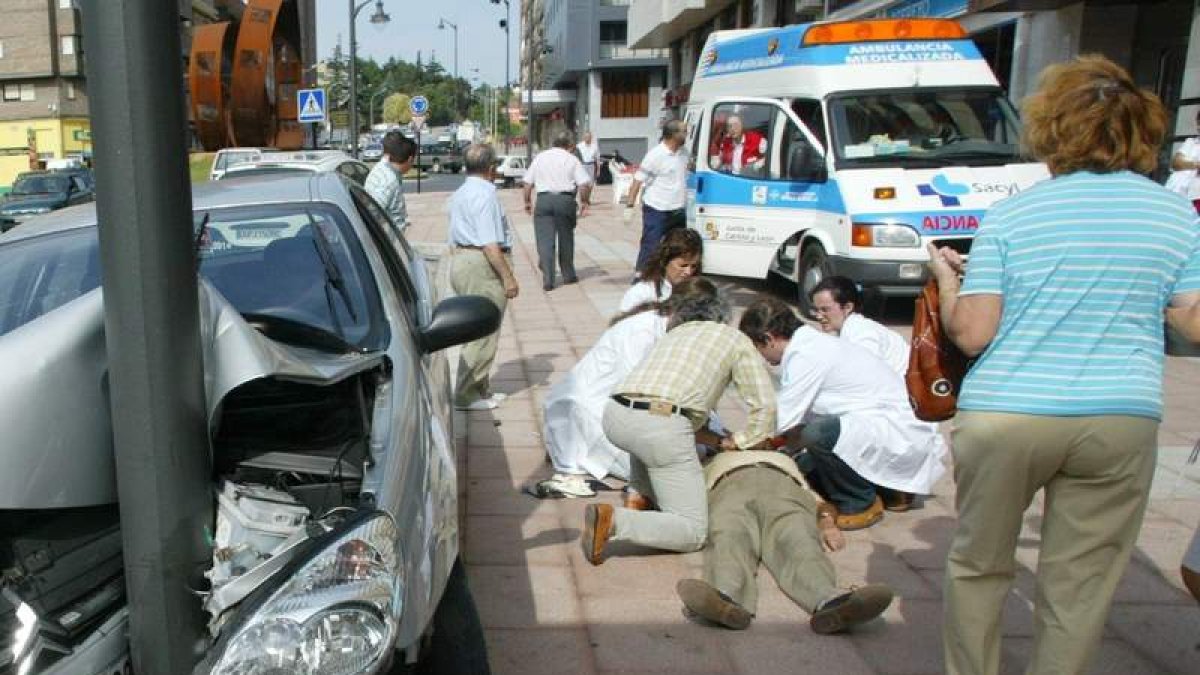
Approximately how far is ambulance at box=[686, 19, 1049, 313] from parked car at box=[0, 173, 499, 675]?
628 centimetres

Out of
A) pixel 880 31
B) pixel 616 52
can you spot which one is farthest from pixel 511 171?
pixel 880 31

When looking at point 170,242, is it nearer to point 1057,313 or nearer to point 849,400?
point 1057,313

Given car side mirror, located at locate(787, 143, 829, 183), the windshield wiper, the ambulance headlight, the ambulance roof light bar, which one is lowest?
the ambulance headlight

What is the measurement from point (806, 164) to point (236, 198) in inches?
267

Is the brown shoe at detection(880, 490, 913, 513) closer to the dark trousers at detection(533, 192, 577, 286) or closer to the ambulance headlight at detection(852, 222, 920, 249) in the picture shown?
the ambulance headlight at detection(852, 222, 920, 249)

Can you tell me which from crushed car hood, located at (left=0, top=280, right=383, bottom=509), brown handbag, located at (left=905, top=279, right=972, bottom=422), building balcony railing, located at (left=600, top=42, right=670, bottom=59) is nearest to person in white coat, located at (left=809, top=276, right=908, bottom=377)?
brown handbag, located at (left=905, top=279, right=972, bottom=422)

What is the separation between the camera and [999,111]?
32.3 ft

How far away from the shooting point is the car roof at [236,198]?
364cm

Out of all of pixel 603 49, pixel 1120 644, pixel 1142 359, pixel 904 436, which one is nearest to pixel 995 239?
pixel 1142 359

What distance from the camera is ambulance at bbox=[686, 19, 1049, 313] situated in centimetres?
889

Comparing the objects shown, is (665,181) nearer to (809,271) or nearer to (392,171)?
(809,271)

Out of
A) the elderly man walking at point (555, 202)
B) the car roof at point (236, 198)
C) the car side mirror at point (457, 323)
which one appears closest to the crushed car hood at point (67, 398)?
the car side mirror at point (457, 323)

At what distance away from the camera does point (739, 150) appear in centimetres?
1080

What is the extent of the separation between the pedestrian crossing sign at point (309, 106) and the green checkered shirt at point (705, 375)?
15.2m
